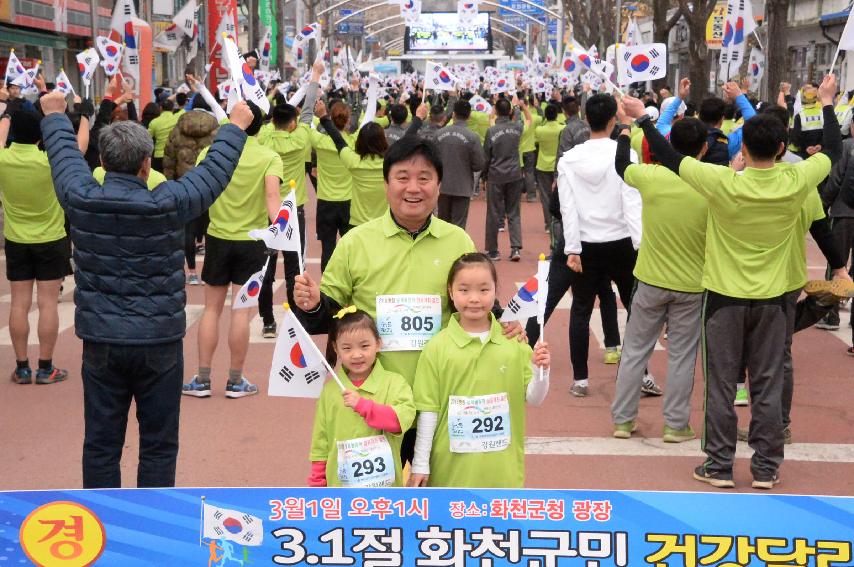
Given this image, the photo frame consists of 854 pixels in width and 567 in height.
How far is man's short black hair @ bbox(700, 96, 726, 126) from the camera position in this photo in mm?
8617

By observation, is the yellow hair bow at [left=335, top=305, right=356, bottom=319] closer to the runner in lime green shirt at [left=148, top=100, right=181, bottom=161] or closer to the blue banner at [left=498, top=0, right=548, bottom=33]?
the runner in lime green shirt at [left=148, top=100, right=181, bottom=161]

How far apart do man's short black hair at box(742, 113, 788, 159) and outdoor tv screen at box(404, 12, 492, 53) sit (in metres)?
106

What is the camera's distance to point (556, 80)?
A: 57812 mm

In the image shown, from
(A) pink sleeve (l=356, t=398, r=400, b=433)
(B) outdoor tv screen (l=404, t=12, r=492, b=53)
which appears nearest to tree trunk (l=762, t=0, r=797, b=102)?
(A) pink sleeve (l=356, t=398, r=400, b=433)

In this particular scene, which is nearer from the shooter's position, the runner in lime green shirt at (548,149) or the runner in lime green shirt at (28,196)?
the runner in lime green shirt at (28,196)

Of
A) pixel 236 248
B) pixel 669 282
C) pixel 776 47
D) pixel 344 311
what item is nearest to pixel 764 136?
pixel 669 282

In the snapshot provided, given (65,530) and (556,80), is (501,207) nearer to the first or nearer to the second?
(65,530)

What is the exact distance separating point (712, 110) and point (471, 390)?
518cm

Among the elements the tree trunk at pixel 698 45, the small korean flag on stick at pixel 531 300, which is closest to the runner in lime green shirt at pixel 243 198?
the small korean flag on stick at pixel 531 300

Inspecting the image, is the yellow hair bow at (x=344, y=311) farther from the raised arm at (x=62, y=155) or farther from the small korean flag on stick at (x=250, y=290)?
the small korean flag on stick at (x=250, y=290)

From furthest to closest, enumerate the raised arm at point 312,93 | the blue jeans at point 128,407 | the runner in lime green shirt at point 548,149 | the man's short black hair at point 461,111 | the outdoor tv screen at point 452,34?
the outdoor tv screen at point 452,34 < the runner in lime green shirt at point 548,149 < the man's short black hair at point 461,111 < the raised arm at point 312,93 < the blue jeans at point 128,407

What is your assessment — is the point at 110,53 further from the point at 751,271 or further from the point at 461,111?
the point at 751,271

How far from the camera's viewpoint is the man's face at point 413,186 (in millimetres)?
4113

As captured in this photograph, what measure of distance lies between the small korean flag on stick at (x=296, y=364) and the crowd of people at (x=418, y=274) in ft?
0.29
